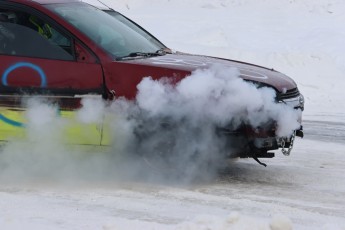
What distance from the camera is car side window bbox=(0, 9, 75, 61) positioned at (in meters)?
6.52

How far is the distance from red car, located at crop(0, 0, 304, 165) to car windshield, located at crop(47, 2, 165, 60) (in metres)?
0.02

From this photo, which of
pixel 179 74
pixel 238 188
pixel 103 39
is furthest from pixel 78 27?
pixel 238 188

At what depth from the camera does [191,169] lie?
6.65 metres

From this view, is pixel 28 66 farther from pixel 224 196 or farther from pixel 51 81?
pixel 224 196

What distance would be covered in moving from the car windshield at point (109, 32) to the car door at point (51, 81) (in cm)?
26

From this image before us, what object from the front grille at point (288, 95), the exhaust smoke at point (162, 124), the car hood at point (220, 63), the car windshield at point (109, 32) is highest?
the car windshield at point (109, 32)

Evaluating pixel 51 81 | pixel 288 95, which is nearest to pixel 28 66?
pixel 51 81

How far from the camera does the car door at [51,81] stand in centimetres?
636

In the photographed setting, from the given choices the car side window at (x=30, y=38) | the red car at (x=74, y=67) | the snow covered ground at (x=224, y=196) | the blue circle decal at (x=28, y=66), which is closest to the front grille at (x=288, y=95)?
the red car at (x=74, y=67)

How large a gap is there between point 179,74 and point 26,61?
1334 millimetres

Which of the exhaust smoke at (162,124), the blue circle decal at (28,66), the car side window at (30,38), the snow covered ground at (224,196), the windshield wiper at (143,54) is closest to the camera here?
the snow covered ground at (224,196)

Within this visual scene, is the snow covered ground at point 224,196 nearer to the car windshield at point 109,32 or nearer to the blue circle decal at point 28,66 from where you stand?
the blue circle decal at point 28,66

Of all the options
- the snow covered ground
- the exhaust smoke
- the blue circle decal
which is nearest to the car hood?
the exhaust smoke

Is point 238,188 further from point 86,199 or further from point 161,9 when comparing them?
point 161,9
